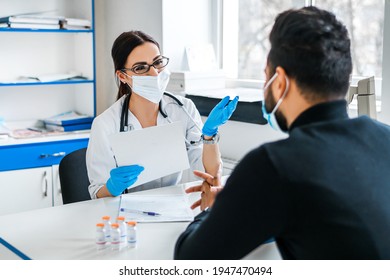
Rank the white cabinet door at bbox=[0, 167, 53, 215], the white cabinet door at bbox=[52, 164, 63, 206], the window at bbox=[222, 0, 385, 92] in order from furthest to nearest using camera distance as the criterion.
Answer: the white cabinet door at bbox=[52, 164, 63, 206] → the white cabinet door at bbox=[0, 167, 53, 215] → the window at bbox=[222, 0, 385, 92]

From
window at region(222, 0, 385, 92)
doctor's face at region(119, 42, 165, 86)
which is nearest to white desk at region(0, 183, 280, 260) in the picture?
doctor's face at region(119, 42, 165, 86)

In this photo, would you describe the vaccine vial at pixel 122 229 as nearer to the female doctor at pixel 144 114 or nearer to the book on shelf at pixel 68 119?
the female doctor at pixel 144 114

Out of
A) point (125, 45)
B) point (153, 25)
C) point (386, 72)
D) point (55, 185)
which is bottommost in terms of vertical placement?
point (55, 185)

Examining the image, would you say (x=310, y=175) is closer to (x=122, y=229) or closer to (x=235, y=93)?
(x=122, y=229)

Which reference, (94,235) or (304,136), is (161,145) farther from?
(304,136)

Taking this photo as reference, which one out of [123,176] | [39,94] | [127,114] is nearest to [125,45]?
[127,114]

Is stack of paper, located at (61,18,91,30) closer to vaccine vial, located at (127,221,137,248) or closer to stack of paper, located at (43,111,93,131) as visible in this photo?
stack of paper, located at (43,111,93,131)

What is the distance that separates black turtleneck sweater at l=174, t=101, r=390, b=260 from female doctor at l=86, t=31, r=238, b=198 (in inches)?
34.2

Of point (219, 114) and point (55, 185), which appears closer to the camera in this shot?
point (219, 114)

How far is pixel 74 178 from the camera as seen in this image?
2053 millimetres

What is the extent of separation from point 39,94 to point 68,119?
0.30 meters

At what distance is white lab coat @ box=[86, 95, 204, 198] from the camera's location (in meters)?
1.97

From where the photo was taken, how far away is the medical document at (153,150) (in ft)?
5.80

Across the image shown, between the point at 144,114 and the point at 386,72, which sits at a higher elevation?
the point at 386,72
